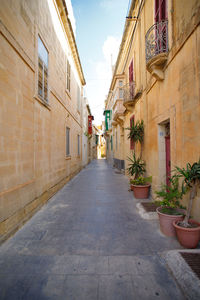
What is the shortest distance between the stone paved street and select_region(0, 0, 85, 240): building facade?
661 mm

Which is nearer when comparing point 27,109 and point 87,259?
point 87,259

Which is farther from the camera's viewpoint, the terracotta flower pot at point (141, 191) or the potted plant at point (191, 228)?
the terracotta flower pot at point (141, 191)

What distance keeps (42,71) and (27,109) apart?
1.88 metres

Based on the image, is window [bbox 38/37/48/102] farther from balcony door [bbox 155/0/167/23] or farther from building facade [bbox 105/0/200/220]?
balcony door [bbox 155/0/167/23]

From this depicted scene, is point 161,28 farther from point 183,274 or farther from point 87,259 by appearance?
point 87,259

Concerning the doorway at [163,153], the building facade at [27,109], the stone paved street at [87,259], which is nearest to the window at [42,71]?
the building facade at [27,109]

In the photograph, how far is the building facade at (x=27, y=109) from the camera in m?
3.36

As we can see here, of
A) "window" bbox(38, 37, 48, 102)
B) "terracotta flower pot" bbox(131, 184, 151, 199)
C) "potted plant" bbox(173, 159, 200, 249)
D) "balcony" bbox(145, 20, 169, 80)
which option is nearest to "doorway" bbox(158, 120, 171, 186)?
"terracotta flower pot" bbox(131, 184, 151, 199)

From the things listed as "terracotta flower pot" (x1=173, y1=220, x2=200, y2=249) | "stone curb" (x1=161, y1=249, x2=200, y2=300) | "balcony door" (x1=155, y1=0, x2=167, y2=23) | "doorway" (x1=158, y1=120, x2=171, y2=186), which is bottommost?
"stone curb" (x1=161, y1=249, x2=200, y2=300)

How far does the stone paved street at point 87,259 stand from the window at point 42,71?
3.74 metres

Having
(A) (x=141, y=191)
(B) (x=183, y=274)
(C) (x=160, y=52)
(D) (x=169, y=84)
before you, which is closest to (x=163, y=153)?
(A) (x=141, y=191)

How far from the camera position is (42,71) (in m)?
5.51

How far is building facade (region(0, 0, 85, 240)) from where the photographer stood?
336 centimetres

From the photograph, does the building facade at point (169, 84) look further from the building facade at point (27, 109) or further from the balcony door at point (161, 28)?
the building facade at point (27, 109)
